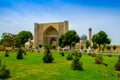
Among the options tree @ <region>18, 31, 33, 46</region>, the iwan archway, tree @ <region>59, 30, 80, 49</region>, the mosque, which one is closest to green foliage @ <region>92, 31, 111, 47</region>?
tree @ <region>59, 30, 80, 49</region>

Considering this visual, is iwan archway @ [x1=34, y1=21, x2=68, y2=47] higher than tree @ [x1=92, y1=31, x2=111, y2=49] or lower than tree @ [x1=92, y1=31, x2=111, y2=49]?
higher

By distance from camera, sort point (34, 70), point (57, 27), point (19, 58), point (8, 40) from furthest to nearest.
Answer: point (57, 27) < point (8, 40) < point (19, 58) < point (34, 70)

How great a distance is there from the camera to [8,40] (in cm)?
4834

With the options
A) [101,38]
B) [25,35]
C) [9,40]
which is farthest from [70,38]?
[9,40]

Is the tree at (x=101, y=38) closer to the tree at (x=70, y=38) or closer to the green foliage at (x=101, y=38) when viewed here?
the green foliage at (x=101, y=38)

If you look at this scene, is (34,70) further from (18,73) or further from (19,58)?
(19,58)

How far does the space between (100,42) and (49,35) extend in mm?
25335

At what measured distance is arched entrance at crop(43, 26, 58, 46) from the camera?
7775cm

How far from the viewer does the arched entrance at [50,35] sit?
7775cm

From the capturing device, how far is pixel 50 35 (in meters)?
78.8

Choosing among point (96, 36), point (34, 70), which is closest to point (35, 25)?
point (96, 36)

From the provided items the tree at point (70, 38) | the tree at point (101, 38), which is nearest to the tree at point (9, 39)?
the tree at point (70, 38)

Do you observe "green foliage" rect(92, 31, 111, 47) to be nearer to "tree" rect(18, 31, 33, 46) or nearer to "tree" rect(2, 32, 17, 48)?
"tree" rect(2, 32, 17, 48)

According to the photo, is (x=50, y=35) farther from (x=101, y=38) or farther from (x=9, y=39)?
(x=9, y=39)
